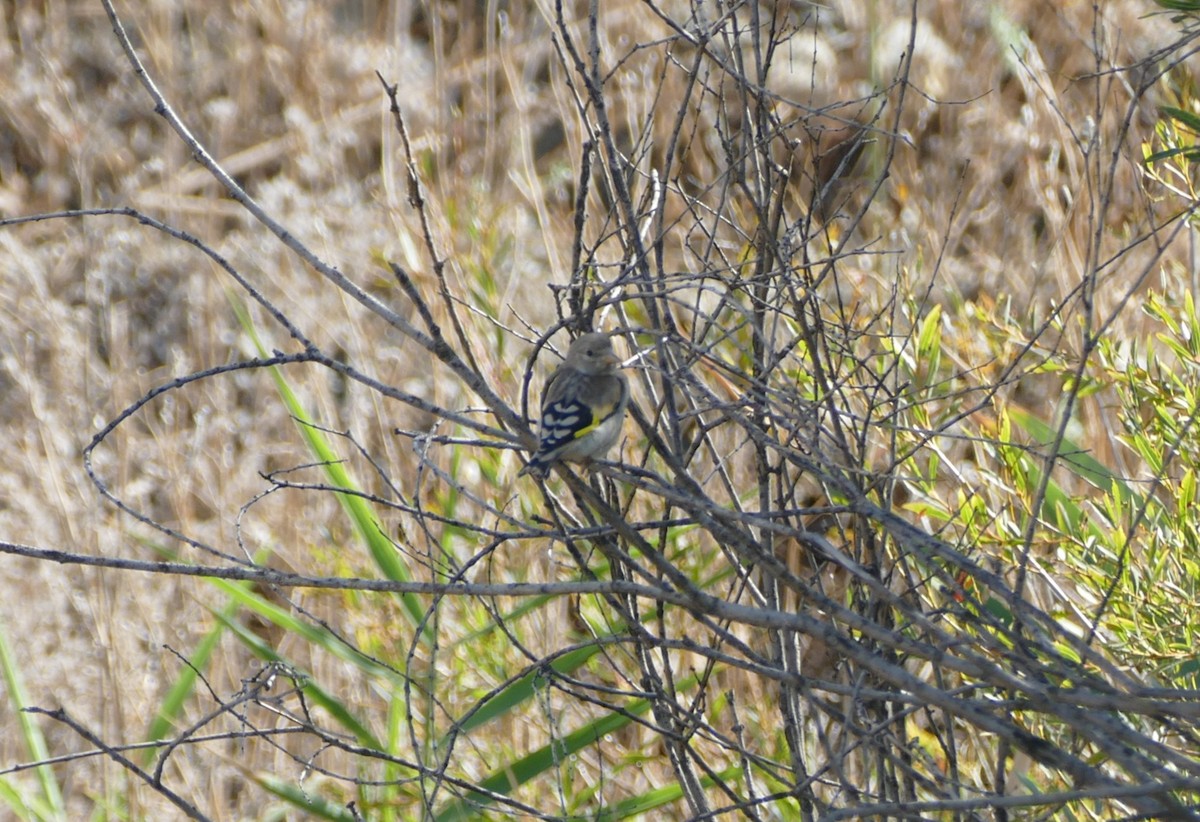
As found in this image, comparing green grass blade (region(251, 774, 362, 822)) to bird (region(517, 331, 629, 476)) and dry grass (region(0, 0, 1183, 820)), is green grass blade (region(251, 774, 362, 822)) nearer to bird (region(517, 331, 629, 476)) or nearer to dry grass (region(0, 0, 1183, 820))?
A: dry grass (region(0, 0, 1183, 820))

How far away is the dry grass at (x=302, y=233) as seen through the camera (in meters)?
5.11

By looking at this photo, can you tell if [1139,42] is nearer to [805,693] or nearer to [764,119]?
[764,119]

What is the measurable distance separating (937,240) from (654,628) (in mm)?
2562

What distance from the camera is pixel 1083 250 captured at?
463 cm

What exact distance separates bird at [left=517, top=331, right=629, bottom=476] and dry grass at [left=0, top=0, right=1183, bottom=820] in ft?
1.51

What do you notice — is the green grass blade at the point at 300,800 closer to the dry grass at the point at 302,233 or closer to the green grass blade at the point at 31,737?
the dry grass at the point at 302,233

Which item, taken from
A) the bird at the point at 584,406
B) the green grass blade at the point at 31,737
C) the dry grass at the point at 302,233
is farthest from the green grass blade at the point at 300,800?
the bird at the point at 584,406

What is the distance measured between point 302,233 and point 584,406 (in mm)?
4285

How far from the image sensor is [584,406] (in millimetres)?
3607

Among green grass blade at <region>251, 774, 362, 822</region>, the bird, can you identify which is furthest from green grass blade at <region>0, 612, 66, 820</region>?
the bird

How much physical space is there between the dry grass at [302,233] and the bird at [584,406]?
462 mm

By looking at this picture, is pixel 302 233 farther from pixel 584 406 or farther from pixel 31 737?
pixel 584 406

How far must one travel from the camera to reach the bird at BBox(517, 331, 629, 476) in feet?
10.7

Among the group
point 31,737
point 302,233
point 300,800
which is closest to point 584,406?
point 300,800
